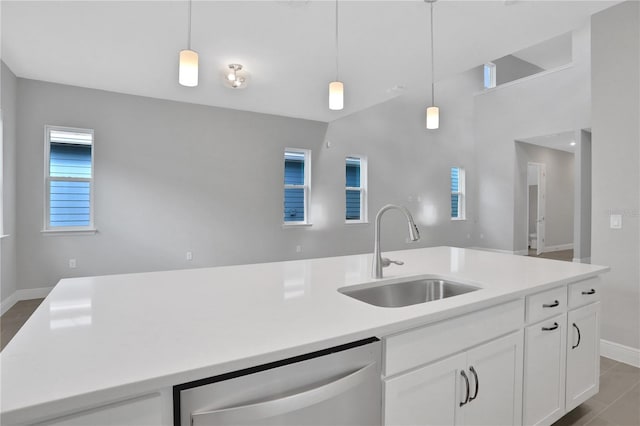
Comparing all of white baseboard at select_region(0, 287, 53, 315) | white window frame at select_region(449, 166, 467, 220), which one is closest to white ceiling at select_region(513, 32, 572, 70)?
white window frame at select_region(449, 166, 467, 220)

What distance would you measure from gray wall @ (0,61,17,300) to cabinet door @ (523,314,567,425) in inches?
190

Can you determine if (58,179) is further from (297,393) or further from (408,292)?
(297,393)

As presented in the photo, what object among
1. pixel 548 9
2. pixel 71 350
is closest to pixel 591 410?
pixel 71 350

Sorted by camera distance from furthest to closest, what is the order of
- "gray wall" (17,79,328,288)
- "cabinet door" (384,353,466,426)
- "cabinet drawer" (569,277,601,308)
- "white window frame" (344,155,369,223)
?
"white window frame" (344,155,369,223)
"gray wall" (17,79,328,288)
"cabinet drawer" (569,277,601,308)
"cabinet door" (384,353,466,426)

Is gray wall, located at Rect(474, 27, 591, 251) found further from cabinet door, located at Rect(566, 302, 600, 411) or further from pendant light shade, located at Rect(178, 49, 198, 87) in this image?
pendant light shade, located at Rect(178, 49, 198, 87)

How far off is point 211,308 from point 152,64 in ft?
11.8

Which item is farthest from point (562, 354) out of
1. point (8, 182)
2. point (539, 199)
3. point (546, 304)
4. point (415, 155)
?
point (539, 199)

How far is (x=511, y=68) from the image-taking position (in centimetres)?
920

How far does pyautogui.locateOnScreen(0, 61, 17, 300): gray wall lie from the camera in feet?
11.9

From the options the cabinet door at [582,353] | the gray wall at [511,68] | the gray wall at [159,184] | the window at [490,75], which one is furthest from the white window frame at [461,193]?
the cabinet door at [582,353]

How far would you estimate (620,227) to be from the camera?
258 centimetres

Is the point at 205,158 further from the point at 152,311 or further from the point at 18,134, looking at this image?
the point at 152,311

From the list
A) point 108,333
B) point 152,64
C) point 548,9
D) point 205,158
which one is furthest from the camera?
point 205,158

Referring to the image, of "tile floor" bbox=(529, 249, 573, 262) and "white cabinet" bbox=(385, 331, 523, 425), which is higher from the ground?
"white cabinet" bbox=(385, 331, 523, 425)
